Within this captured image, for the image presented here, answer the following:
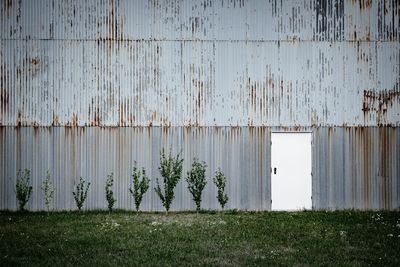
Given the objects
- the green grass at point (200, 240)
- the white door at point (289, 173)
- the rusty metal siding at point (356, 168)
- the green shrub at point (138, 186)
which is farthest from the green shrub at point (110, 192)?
the rusty metal siding at point (356, 168)

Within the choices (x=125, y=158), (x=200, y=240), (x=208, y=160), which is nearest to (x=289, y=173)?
(x=208, y=160)

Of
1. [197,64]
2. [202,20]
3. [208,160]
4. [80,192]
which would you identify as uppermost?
[202,20]

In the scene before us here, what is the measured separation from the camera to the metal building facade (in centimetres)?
2023

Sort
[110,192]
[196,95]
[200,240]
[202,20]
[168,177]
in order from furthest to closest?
1. [202,20]
2. [196,95]
3. [110,192]
4. [168,177]
5. [200,240]

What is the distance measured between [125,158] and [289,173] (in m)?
6.19

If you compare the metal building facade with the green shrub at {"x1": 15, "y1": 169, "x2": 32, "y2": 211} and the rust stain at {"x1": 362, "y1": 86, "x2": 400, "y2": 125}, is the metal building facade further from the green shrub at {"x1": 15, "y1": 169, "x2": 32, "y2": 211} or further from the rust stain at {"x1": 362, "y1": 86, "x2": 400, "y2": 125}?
the green shrub at {"x1": 15, "y1": 169, "x2": 32, "y2": 211}

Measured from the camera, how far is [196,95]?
67.1 ft

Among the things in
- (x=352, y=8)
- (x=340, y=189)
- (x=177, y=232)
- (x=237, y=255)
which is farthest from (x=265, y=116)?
(x=237, y=255)

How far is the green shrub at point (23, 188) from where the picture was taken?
774 inches

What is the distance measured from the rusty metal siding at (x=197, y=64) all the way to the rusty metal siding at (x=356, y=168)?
0.51 m

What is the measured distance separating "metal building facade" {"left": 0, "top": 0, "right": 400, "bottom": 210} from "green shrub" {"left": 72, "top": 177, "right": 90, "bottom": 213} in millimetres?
288

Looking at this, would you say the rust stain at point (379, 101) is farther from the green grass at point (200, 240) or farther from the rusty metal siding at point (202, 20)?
the green grass at point (200, 240)

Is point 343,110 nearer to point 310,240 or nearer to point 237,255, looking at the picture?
point 310,240

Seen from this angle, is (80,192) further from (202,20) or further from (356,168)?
(356,168)
